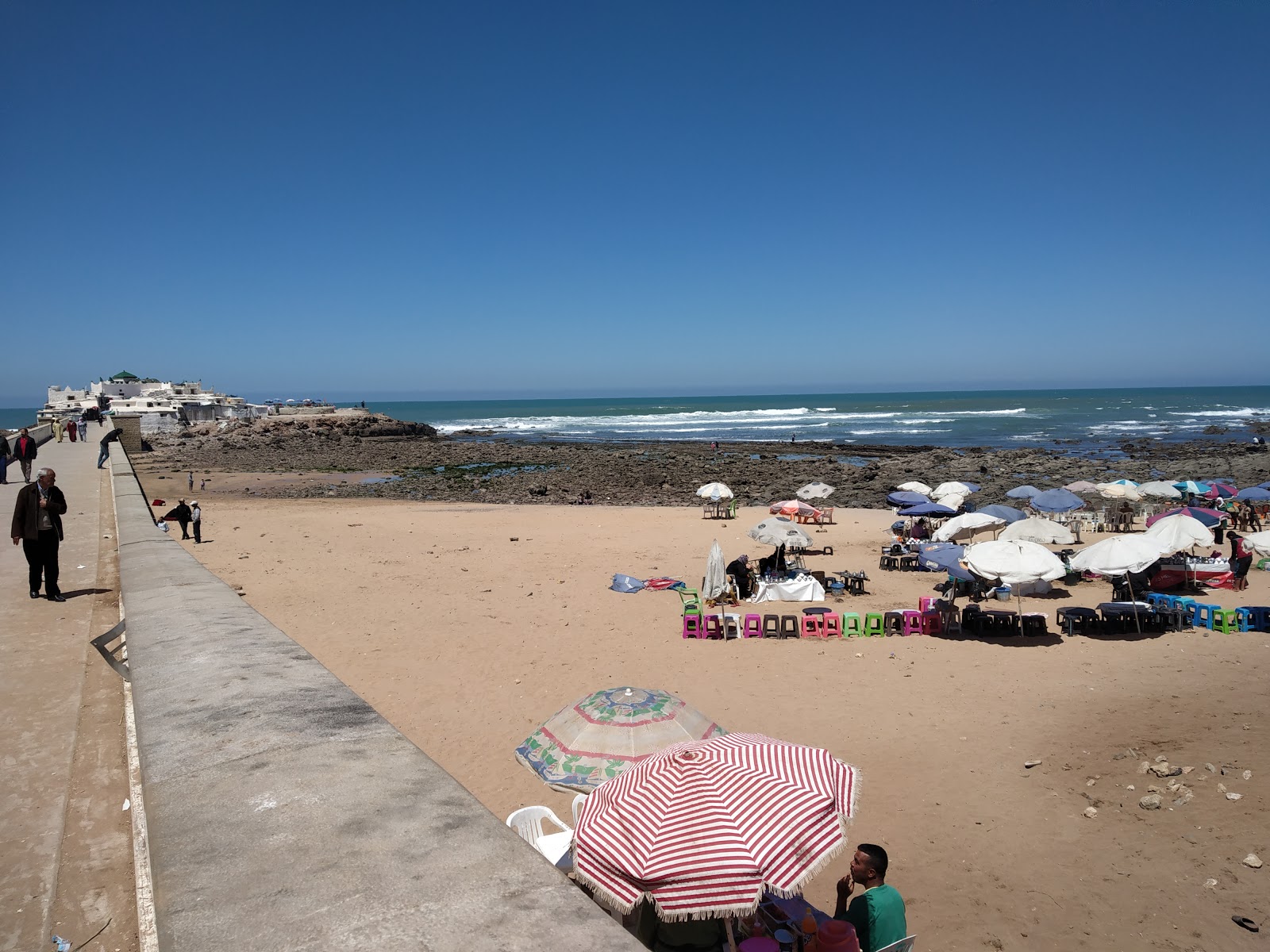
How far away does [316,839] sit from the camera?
6.30ft

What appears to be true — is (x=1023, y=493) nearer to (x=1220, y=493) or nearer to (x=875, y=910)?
(x=1220, y=493)

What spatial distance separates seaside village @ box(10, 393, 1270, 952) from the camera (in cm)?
352

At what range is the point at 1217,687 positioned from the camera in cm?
855

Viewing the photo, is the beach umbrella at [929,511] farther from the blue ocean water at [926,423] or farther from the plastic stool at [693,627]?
the blue ocean water at [926,423]

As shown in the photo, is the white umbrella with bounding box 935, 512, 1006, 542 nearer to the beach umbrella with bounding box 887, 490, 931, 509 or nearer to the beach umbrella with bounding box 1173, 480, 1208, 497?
the beach umbrella with bounding box 887, 490, 931, 509

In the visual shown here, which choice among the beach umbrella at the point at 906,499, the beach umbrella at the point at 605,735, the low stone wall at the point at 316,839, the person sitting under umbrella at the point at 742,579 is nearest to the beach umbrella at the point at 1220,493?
the beach umbrella at the point at 906,499

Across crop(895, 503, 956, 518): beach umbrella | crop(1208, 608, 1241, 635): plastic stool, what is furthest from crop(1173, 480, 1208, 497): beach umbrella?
crop(1208, 608, 1241, 635): plastic stool

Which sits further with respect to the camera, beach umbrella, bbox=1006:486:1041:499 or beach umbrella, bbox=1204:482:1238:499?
beach umbrella, bbox=1204:482:1238:499

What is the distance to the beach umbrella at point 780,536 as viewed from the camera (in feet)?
44.1

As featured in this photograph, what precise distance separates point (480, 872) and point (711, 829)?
2.03m

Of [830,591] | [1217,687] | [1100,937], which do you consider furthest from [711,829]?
[830,591]

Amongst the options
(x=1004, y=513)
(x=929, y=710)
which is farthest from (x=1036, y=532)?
(x=929, y=710)

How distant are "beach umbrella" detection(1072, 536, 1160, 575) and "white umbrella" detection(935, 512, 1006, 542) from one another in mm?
3964

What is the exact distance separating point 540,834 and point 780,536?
9.45 meters
